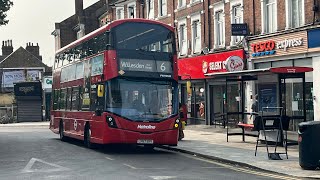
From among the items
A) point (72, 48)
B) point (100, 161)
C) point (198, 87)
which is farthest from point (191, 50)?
point (100, 161)

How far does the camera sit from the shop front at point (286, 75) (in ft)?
62.4

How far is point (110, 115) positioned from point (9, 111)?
42.9 metres

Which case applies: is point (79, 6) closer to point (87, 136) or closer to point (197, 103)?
point (197, 103)

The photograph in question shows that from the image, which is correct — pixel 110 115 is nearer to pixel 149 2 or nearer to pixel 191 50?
pixel 191 50

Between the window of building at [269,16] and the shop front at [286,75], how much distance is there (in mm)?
577

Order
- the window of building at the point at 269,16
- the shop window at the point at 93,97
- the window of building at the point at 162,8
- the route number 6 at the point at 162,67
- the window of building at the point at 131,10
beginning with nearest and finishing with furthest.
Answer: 1. the route number 6 at the point at 162,67
2. the shop window at the point at 93,97
3. the window of building at the point at 269,16
4. the window of building at the point at 162,8
5. the window of building at the point at 131,10

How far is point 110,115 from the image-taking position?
17172mm

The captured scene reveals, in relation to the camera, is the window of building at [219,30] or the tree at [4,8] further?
the window of building at [219,30]

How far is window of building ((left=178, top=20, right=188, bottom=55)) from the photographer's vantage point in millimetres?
36156

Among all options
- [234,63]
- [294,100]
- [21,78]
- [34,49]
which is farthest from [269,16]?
[34,49]

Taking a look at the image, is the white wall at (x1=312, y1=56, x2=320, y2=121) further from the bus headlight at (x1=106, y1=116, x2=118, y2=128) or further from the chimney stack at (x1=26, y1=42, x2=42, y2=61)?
the chimney stack at (x1=26, y1=42, x2=42, y2=61)

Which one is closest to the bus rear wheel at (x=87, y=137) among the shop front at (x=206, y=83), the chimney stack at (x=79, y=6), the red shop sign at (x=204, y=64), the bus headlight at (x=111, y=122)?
the bus headlight at (x=111, y=122)

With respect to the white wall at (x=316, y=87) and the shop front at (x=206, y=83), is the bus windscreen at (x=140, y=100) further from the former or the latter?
the shop front at (x=206, y=83)

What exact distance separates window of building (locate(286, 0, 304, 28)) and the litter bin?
11.8 meters
